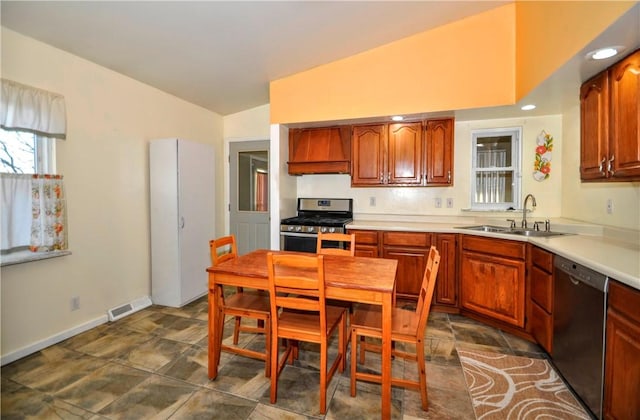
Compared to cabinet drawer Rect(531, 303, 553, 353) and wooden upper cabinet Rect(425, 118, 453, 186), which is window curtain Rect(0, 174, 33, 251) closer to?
wooden upper cabinet Rect(425, 118, 453, 186)

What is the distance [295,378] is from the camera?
2.04m

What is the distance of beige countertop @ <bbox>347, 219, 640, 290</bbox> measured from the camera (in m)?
1.50

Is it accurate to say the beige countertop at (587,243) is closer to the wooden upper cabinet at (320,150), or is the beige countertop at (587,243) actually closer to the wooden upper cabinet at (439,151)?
the wooden upper cabinet at (439,151)

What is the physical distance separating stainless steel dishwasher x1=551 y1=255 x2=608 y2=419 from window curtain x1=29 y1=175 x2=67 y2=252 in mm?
3736

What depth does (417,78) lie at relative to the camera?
10.1 ft

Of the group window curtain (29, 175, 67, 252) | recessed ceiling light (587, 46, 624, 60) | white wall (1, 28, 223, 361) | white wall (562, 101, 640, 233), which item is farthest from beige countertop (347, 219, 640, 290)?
window curtain (29, 175, 67, 252)

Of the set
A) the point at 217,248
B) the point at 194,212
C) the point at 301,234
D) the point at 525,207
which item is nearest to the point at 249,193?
the point at 194,212

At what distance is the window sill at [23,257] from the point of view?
2.16 metres

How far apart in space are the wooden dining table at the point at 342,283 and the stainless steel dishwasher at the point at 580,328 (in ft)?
3.51

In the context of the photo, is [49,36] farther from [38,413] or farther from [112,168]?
[38,413]

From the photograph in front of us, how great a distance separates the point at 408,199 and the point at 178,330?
2900 mm

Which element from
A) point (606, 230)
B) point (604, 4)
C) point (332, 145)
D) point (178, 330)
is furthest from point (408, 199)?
point (178, 330)

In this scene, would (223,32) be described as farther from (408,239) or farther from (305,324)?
(408,239)

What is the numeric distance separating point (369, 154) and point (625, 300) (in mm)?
2521
